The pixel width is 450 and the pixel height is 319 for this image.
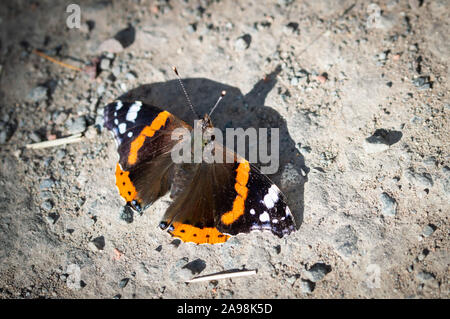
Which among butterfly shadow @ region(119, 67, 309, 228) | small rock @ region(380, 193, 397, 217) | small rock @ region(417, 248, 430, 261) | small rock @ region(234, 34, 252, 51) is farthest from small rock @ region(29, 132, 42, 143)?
small rock @ region(417, 248, 430, 261)

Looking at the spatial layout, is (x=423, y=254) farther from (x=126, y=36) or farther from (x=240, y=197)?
(x=126, y=36)

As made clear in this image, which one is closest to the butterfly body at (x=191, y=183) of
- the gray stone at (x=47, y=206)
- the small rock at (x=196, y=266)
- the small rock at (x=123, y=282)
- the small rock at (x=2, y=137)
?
the small rock at (x=196, y=266)

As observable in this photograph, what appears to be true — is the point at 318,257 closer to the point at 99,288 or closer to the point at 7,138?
the point at 99,288

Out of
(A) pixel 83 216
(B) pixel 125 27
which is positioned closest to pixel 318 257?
(A) pixel 83 216

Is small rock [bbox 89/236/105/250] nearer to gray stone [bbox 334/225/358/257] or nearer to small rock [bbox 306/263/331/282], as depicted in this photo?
small rock [bbox 306/263/331/282]

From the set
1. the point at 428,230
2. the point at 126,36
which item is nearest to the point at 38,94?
the point at 126,36

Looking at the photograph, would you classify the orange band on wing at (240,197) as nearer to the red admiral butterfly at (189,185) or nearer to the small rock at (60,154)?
the red admiral butterfly at (189,185)
